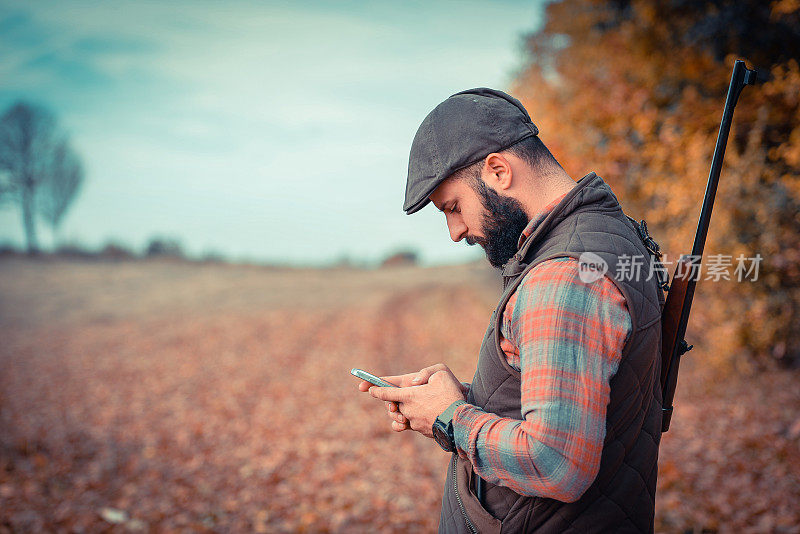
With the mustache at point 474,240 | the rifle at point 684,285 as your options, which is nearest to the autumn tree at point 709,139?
the rifle at point 684,285

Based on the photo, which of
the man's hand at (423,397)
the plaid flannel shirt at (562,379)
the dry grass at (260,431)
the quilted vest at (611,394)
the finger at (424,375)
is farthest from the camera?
the dry grass at (260,431)

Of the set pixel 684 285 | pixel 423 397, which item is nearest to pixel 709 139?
pixel 684 285

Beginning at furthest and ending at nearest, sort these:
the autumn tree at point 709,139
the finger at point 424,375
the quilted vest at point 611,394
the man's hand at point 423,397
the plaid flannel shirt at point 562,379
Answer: the autumn tree at point 709,139 < the finger at point 424,375 < the man's hand at point 423,397 < the quilted vest at point 611,394 < the plaid flannel shirt at point 562,379

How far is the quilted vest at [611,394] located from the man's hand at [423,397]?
0.12m

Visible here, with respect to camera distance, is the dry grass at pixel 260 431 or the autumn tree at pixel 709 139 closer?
the dry grass at pixel 260 431

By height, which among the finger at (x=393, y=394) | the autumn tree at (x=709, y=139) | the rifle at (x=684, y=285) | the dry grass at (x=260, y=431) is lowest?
the dry grass at (x=260, y=431)

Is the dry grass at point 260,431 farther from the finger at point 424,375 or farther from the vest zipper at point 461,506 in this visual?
the finger at point 424,375

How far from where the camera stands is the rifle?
5.74 feet

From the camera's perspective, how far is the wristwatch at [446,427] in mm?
1435

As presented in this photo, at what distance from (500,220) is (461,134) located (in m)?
0.30

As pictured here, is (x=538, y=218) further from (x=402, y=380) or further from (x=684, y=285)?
(x=402, y=380)

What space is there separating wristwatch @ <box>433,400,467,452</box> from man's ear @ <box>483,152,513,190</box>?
68 cm

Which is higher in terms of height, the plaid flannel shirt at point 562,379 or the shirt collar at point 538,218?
the shirt collar at point 538,218

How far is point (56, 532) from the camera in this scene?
4.71 meters
